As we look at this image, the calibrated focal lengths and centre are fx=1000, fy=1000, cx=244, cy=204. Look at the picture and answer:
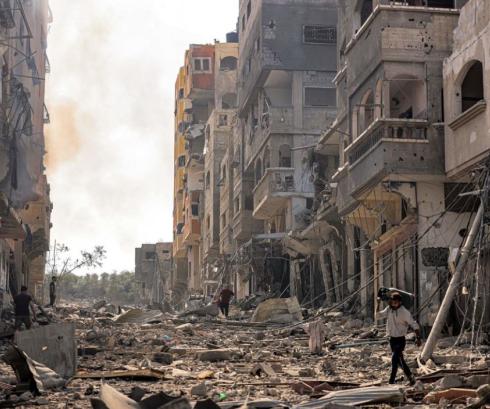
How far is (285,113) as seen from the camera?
4272cm

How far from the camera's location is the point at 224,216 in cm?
5872

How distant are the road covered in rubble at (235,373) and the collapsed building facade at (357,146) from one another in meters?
2.25

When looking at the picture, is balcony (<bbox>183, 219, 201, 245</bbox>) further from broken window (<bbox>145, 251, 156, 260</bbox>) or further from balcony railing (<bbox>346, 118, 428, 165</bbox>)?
balcony railing (<bbox>346, 118, 428, 165</bbox>)

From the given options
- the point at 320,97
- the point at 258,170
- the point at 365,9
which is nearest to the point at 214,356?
the point at 365,9

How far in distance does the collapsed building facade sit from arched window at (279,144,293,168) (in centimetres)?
6

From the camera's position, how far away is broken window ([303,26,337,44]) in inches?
1731

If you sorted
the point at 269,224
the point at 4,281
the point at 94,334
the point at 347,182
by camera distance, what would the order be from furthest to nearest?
the point at 269,224 → the point at 4,281 → the point at 347,182 → the point at 94,334

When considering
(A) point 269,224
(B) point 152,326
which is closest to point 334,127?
(B) point 152,326

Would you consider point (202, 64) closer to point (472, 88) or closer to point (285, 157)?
point (285, 157)

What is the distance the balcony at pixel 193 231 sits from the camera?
236 ft

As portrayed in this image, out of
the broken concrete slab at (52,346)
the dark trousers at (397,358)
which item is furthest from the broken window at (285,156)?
the dark trousers at (397,358)

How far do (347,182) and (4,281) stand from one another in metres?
15.7

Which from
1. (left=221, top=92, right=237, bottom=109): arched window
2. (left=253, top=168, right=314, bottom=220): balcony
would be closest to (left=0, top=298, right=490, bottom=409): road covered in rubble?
(left=253, top=168, right=314, bottom=220): balcony

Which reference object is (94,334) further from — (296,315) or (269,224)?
(269,224)
